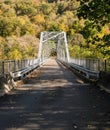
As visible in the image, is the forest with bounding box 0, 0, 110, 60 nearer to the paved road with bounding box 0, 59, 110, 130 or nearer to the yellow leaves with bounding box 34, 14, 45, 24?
the yellow leaves with bounding box 34, 14, 45, 24

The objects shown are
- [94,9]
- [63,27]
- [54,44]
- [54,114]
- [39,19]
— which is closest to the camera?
[54,114]

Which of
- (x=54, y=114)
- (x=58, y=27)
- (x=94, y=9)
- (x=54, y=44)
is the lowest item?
(x=54, y=114)

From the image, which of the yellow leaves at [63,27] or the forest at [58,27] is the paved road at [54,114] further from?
the yellow leaves at [63,27]

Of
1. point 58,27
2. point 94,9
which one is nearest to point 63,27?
point 58,27

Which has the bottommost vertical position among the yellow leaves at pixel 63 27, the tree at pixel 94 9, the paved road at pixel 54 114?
the paved road at pixel 54 114

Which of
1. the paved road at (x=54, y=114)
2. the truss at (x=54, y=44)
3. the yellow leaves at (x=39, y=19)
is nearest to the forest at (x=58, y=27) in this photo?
the yellow leaves at (x=39, y=19)

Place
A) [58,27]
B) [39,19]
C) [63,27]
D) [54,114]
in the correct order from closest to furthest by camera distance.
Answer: [54,114] → [58,27] → [63,27] → [39,19]

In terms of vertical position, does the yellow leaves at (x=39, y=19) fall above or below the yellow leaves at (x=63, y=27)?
above

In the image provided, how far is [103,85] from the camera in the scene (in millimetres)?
21719

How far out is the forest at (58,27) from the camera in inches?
706

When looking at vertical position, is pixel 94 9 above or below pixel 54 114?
above

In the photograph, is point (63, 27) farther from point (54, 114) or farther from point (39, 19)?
point (54, 114)

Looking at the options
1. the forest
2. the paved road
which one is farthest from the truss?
the paved road

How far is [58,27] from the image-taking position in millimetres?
Answer: 164375
